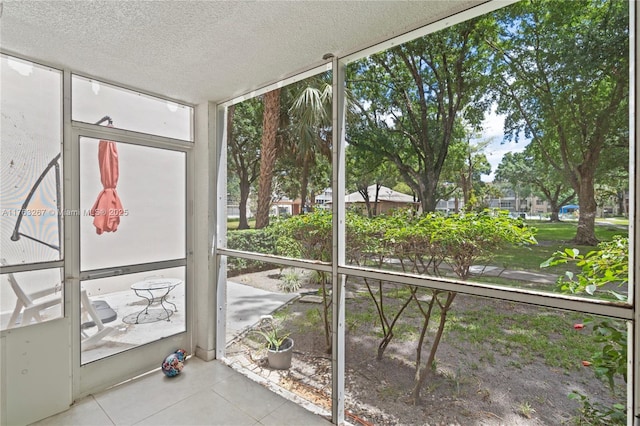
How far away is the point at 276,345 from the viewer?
2730 mm

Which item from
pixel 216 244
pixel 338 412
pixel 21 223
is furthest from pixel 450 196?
pixel 21 223

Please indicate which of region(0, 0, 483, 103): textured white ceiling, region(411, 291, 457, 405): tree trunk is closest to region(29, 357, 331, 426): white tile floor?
region(411, 291, 457, 405): tree trunk

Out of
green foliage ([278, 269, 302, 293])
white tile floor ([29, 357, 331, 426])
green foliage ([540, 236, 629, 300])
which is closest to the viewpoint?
green foliage ([540, 236, 629, 300])

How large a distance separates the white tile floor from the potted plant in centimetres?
27

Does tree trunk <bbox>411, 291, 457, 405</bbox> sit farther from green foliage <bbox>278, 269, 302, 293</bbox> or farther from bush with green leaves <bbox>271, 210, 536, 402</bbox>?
green foliage <bbox>278, 269, 302, 293</bbox>

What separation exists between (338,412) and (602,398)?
4.90 feet

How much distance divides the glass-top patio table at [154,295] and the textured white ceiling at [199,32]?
1.81 meters

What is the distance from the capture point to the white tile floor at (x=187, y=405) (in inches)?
79.4

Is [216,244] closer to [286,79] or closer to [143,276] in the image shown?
[143,276]

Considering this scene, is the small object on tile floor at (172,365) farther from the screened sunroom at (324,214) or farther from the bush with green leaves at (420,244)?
the bush with green leaves at (420,244)

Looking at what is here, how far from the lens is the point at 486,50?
5.51ft

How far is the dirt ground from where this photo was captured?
62.9 inches

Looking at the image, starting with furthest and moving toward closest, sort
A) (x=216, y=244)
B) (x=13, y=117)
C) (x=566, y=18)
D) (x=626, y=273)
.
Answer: (x=216, y=244) < (x=13, y=117) < (x=566, y=18) < (x=626, y=273)

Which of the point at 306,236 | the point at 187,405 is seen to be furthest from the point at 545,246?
the point at 187,405
